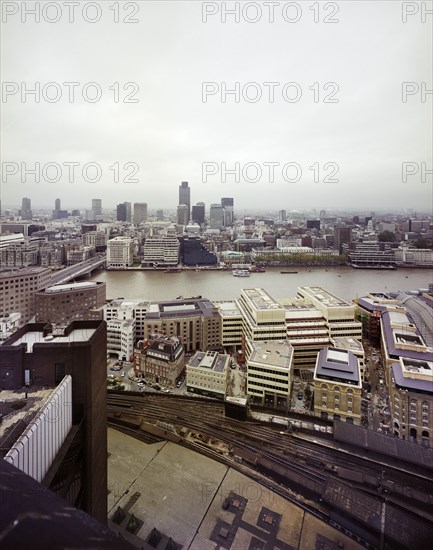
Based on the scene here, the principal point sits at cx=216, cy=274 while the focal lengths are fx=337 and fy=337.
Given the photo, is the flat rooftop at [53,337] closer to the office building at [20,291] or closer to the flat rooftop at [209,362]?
the flat rooftop at [209,362]

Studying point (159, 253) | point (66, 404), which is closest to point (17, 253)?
point (159, 253)

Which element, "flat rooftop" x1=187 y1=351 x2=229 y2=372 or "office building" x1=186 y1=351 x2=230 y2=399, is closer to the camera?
"office building" x1=186 y1=351 x2=230 y2=399

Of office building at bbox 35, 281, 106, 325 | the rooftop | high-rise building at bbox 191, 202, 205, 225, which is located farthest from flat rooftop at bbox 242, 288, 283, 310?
high-rise building at bbox 191, 202, 205, 225

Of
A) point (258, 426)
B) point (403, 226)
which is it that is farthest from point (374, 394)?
point (403, 226)

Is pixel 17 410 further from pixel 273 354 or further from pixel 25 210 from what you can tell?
pixel 25 210

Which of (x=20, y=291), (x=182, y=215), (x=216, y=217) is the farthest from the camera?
(x=216, y=217)

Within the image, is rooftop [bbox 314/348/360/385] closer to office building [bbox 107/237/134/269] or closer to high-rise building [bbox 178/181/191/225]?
office building [bbox 107/237/134/269]

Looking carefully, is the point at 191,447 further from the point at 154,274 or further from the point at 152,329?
the point at 154,274
